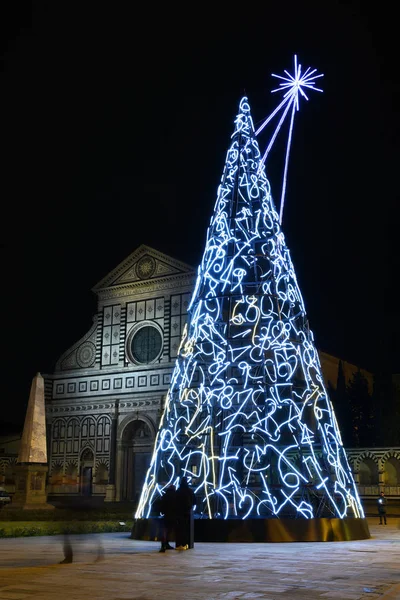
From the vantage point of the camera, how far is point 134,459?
4306 centimetres

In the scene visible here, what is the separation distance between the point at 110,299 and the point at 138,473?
11170 millimetres

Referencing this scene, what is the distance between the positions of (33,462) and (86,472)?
56.1 feet

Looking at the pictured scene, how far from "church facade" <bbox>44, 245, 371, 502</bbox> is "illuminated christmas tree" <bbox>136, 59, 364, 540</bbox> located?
26.1 metres

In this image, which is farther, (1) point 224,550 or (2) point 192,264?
(2) point 192,264

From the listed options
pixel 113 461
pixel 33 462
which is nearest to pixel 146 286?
pixel 113 461

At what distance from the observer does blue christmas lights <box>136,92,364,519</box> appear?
14.1 meters

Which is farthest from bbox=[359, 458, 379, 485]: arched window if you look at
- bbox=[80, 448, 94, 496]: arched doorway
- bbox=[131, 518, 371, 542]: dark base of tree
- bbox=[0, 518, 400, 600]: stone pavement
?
bbox=[0, 518, 400, 600]: stone pavement

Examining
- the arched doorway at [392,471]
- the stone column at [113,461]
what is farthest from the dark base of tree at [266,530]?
the stone column at [113,461]

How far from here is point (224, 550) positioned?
1190 centimetres

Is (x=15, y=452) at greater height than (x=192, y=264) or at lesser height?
lesser

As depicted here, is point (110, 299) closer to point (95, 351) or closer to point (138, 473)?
point (95, 351)

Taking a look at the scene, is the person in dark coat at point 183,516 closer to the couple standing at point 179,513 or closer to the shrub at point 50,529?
the couple standing at point 179,513

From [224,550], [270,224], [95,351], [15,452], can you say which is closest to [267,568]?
[224,550]

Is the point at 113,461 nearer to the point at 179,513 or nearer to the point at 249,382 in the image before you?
the point at 249,382
